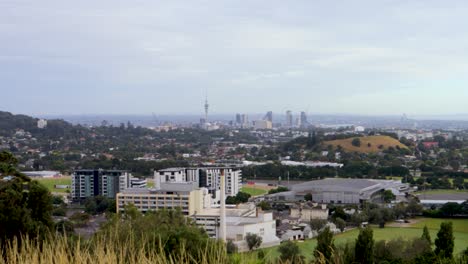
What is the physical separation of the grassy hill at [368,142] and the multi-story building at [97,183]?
17641mm

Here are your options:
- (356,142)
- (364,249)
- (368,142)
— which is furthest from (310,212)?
(368,142)

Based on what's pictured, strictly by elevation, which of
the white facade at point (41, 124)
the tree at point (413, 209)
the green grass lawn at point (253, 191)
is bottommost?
the green grass lawn at point (253, 191)

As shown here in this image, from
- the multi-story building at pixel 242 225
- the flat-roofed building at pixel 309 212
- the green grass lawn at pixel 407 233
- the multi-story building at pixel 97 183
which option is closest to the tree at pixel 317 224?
the green grass lawn at pixel 407 233

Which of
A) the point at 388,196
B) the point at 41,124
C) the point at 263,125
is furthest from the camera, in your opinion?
the point at 263,125

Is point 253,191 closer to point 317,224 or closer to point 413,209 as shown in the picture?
point 413,209

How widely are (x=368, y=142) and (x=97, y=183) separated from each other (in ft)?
64.6

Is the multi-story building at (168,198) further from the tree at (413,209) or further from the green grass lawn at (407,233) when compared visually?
the tree at (413,209)

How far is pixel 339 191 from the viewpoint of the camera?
22266mm

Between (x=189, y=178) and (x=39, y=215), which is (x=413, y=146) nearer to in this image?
(x=189, y=178)

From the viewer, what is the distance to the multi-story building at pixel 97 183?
76.1ft

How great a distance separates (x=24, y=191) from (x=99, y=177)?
1521cm

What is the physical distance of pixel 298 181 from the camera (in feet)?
92.6

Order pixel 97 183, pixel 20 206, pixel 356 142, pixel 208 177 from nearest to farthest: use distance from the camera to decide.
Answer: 1. pixel 20 206
2. pixel 97 183
3. pixel 208 177
4. pixel 356 142

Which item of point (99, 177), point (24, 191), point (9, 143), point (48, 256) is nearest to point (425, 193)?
point (99, 177)
